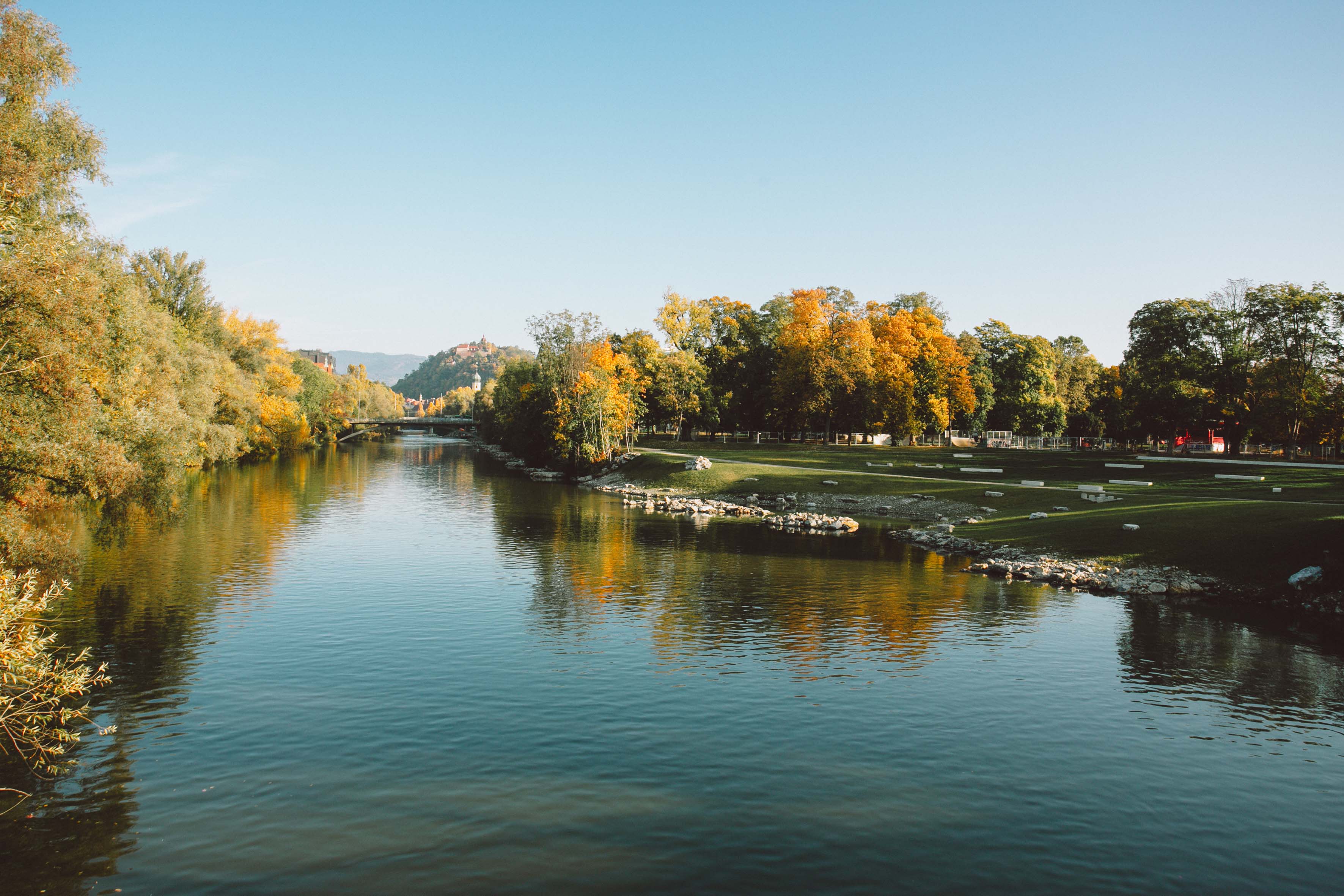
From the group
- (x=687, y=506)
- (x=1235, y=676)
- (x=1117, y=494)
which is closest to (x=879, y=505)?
(x=687, y=506)

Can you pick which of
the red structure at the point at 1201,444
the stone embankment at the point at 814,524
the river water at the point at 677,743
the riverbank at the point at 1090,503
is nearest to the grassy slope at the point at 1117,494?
the riverbank at the point at 1090,503

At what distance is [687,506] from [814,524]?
1421 cm

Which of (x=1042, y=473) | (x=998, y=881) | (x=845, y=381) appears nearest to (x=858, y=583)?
(x=998, y=881)

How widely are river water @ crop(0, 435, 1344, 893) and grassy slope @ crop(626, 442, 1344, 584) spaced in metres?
6.78

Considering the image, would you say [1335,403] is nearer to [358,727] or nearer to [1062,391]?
[1062,391]

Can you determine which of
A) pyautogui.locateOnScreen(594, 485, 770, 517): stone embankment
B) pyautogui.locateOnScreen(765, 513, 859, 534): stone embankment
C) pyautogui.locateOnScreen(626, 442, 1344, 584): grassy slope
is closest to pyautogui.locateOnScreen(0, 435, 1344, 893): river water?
pyautogui.locateOnScreen(626, 442, 1344, 584): grassy slope

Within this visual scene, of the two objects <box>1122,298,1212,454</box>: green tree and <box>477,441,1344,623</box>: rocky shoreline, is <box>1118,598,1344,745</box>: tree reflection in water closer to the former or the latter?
<box>477,441,1344,623</box>: rocky shoreline

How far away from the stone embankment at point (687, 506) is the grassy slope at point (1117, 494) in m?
4.29

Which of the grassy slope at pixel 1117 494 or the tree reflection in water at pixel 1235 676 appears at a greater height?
the grassy slope at pixel 1117 494

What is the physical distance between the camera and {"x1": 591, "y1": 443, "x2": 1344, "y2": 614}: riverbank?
36375 millimetres

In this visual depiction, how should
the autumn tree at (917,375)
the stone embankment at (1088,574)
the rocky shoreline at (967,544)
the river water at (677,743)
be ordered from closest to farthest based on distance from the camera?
the river water at (677,743), the rocky shoreline at (967,544), the stone embankment at (1088,574), the autumn tree at (917,375)

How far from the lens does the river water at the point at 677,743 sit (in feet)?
47.0

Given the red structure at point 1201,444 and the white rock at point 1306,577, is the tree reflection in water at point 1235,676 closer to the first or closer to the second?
the white rock at point 1306,577

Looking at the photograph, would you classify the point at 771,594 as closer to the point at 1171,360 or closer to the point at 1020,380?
the point at 1171,360
